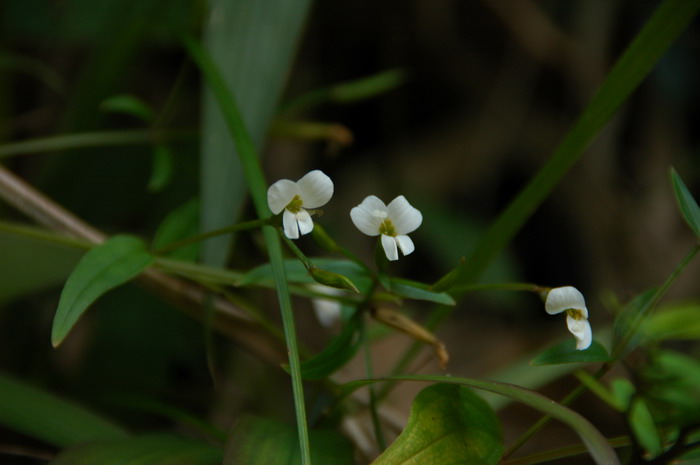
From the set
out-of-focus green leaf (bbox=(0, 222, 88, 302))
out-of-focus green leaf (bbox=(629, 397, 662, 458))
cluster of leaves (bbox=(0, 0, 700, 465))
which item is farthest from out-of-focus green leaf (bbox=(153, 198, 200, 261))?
out-of-focus green leaf (bbox=(629, 397, 662, 458))

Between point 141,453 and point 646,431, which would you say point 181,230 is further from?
point 646,431

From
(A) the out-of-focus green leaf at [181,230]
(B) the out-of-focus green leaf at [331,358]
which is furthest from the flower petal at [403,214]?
(A) the out-of-focus green leaf at [181,230]

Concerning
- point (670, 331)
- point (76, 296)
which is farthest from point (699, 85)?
point (76, 296)

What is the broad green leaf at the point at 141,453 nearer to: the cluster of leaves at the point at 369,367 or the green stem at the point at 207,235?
the cluster of leaves at the point at 369,367

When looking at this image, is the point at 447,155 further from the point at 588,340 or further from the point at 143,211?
the point at 588,340

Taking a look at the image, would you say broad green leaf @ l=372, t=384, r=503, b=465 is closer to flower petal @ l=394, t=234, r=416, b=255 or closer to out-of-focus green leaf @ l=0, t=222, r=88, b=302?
flower petal @ l=394, t=234, r=416, b=255

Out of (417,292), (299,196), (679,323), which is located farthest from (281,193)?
(679,323)
